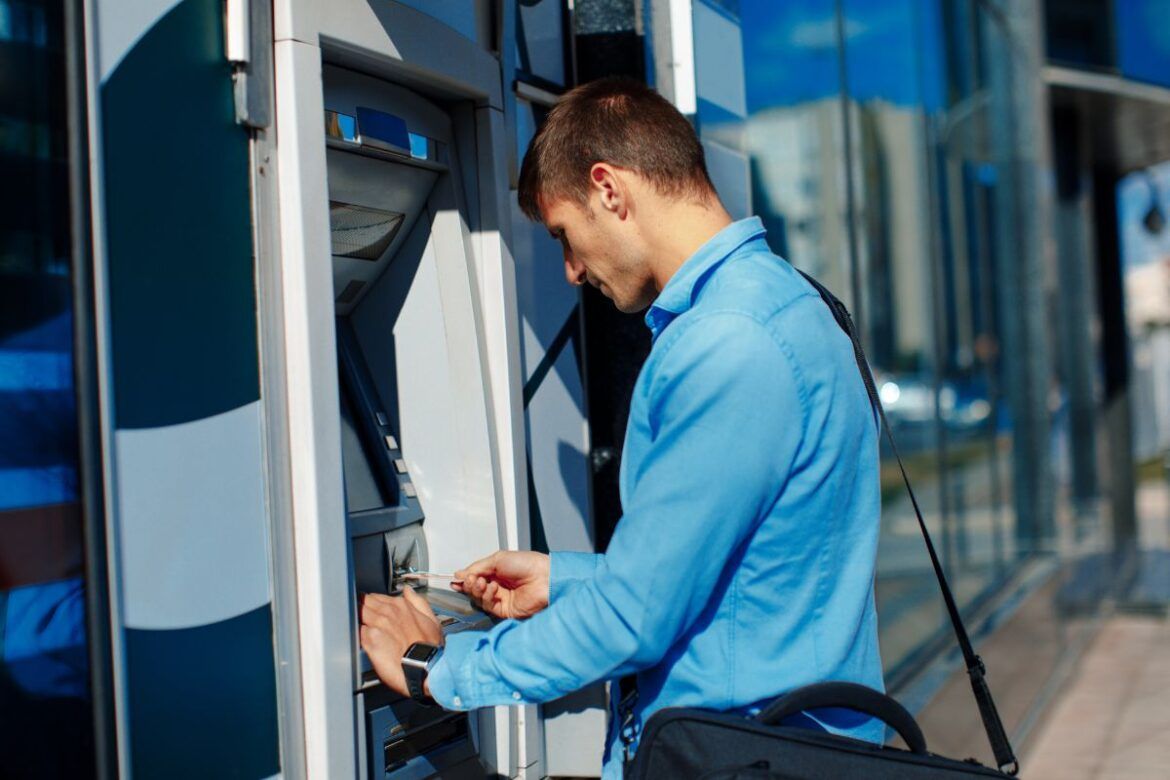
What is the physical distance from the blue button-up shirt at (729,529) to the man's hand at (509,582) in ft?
1.01

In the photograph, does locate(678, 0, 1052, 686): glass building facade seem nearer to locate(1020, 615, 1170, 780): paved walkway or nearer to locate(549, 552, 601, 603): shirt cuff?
locate(1020, 615, 1170, 780): paved walkway

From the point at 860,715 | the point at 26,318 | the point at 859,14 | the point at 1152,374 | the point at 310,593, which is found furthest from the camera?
the point at 1152,374

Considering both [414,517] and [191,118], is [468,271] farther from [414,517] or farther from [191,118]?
[191,118]

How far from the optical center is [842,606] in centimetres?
160

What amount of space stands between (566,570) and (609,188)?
607 millimetres

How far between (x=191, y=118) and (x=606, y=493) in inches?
54.3

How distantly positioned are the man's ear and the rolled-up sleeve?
272 millimetres

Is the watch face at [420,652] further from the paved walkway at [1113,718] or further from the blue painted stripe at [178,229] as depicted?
the paved walkway at [1113,718]

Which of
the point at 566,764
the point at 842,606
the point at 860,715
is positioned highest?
the point at 842,606

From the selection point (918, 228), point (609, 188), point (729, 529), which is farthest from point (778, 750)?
point (918, 228)

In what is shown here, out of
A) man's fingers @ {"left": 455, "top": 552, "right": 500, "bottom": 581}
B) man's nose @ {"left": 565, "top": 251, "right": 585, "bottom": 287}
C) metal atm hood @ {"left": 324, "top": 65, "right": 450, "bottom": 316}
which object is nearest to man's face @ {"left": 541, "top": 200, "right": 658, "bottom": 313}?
man's nose @ {"left": 565, "top": 251, "right": 585, "bottom": 287}

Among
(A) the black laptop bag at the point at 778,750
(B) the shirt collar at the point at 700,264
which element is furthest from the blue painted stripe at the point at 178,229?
(A) the black laptop bag at the point at 778,750

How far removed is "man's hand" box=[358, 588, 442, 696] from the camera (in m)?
1.85

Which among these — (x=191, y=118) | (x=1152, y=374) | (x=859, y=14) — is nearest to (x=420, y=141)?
(x=191, y=118)
